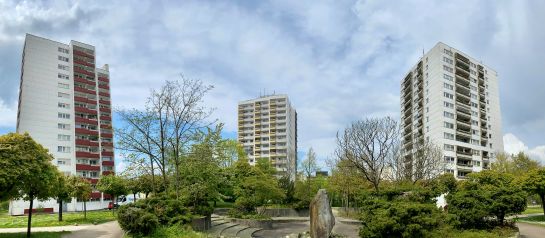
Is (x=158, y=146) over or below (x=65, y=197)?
over

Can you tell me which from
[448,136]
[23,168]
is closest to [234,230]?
[23,168]

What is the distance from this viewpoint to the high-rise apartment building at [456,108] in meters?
75.7

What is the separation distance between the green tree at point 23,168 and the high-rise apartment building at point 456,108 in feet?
211

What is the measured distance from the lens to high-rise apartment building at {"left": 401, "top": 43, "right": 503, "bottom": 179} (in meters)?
75.7

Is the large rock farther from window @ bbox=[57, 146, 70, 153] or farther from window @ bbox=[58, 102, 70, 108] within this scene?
window @ bbox=[58, 102, 70, 108]

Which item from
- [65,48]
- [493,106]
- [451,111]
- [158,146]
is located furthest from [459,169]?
[65,48]

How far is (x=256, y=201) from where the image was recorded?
1559 inches

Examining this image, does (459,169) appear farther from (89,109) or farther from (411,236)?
(89,109)

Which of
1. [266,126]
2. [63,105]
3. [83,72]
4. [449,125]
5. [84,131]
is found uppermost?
[83,72]

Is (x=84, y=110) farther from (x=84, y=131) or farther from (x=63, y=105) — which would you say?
(x=84, y=131)

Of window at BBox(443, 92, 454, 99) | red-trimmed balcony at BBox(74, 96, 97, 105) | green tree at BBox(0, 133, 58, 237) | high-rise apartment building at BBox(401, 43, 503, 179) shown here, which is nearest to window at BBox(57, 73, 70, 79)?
→ red-trimmed balcony at BBox(74, 96, 97, 105)

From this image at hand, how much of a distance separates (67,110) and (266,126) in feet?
202

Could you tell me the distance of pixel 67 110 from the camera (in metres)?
74.1

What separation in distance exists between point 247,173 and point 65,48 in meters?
50.4
